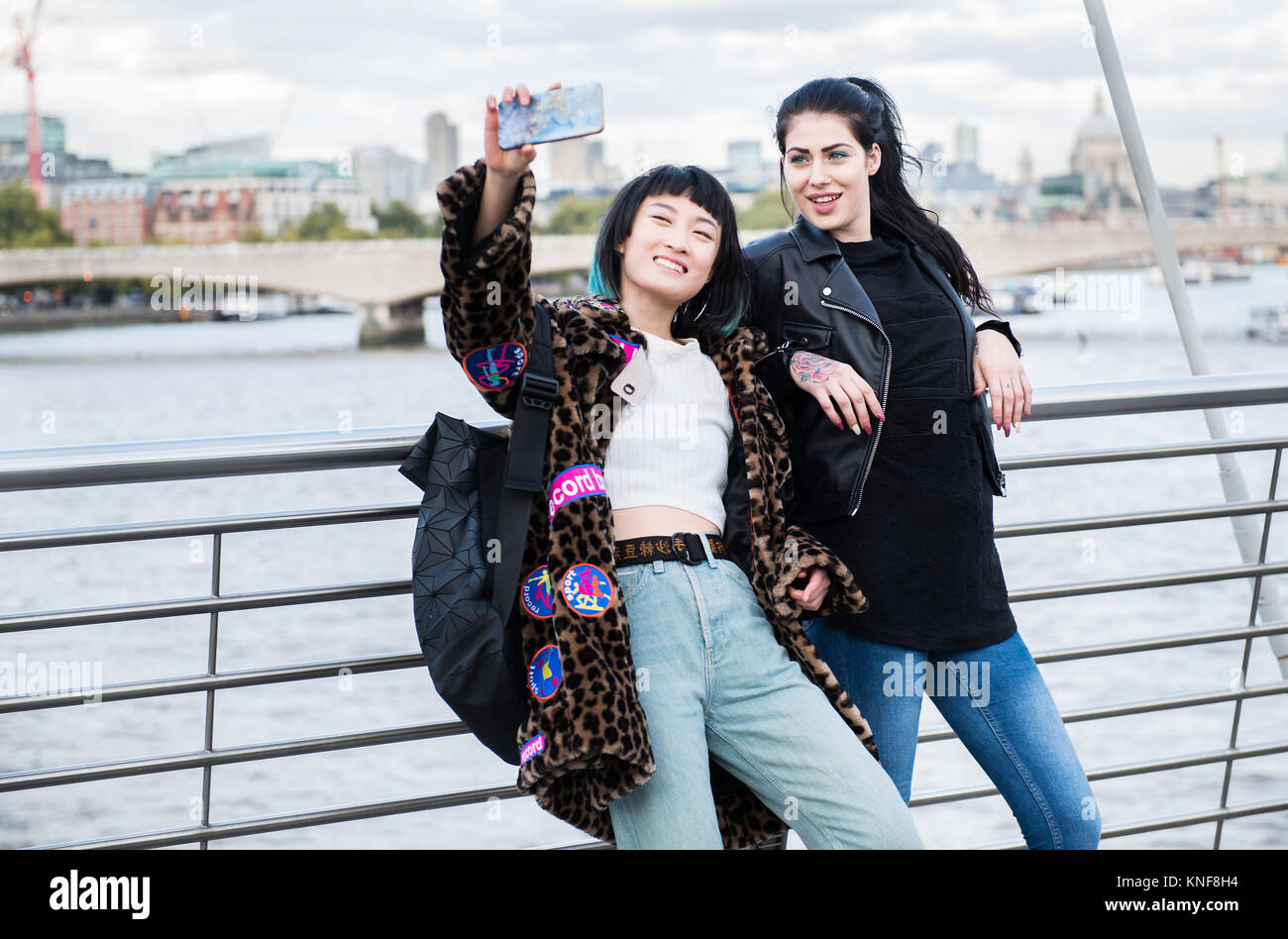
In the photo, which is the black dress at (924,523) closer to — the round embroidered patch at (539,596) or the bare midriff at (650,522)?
the bare midriff at (650,522)

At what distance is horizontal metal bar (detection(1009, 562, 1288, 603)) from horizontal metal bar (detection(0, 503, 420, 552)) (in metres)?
1.45

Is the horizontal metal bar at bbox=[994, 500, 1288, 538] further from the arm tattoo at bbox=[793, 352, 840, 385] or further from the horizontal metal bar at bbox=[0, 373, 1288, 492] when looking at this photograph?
the arm tattoo at bbox=[793, 352, 840, 385]

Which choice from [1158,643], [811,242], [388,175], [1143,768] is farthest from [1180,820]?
[388,175]

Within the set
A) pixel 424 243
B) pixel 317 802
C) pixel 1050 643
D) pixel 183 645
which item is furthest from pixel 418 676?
pixel 424 243

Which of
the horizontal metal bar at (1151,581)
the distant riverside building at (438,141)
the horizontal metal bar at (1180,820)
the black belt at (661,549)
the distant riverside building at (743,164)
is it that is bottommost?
the horizontal metal bar at (1180,820)

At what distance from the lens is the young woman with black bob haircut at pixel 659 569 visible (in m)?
1.87

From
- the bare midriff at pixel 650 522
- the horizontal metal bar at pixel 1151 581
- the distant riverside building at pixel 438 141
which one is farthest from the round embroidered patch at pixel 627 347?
the distant riverside building at pixel 438 141

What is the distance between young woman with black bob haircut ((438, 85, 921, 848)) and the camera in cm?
187

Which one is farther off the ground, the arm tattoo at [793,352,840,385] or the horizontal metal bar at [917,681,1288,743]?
the arm tattoo at [793,352,840,385]

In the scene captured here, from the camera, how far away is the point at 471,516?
1.97 metres

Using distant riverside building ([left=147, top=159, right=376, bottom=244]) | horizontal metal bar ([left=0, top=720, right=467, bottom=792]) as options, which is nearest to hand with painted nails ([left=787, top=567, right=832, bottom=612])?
horizontal metal bar ([left=0, top=720, right=467, bottom=792])

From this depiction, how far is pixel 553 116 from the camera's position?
177 centimetres

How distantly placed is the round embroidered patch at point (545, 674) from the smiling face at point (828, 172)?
3.22 feet

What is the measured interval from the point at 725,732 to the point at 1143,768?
1506 millimetres
